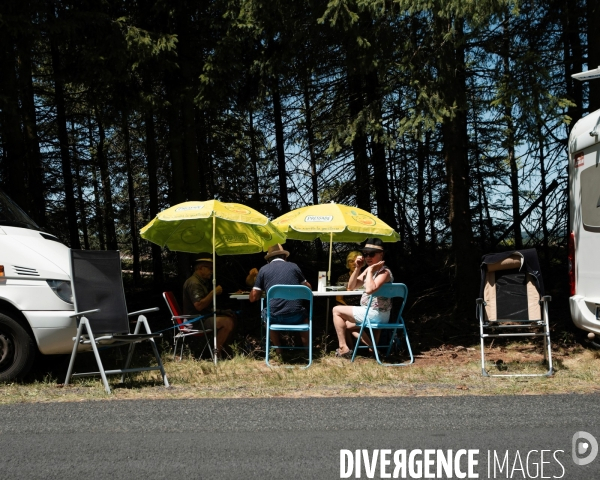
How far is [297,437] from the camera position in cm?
504

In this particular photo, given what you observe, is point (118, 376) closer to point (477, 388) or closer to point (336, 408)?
point (336, 408)

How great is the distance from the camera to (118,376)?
27.2 ft

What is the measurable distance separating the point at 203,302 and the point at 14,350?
8.95 feet

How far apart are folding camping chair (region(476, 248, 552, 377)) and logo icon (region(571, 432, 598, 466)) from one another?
3.30 metres

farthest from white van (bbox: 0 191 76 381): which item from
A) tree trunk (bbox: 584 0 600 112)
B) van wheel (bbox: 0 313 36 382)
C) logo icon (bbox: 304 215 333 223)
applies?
tree trunk (bbox: 584 0 600 112)

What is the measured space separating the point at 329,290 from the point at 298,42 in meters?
3.66

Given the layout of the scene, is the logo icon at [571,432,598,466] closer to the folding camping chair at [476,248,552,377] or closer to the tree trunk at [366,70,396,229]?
the folding camping chair at [476,248,552,377]

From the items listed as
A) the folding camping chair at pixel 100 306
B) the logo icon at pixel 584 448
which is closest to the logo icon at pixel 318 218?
the folding camping chair at pixel 100 306

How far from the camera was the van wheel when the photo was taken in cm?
757

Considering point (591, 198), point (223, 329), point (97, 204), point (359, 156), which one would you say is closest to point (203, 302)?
point (223, 329)

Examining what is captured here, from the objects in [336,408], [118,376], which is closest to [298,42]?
[118,376]

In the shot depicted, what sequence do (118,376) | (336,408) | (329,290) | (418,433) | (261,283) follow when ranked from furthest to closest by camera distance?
(329,290) < (261,283) < (118,376) < (336,408) < (418,433)

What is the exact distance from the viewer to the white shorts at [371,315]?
9.24m

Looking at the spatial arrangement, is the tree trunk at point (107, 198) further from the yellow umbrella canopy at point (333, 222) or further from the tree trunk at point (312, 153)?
the yellow umbrella canopy at point (333, 222)
